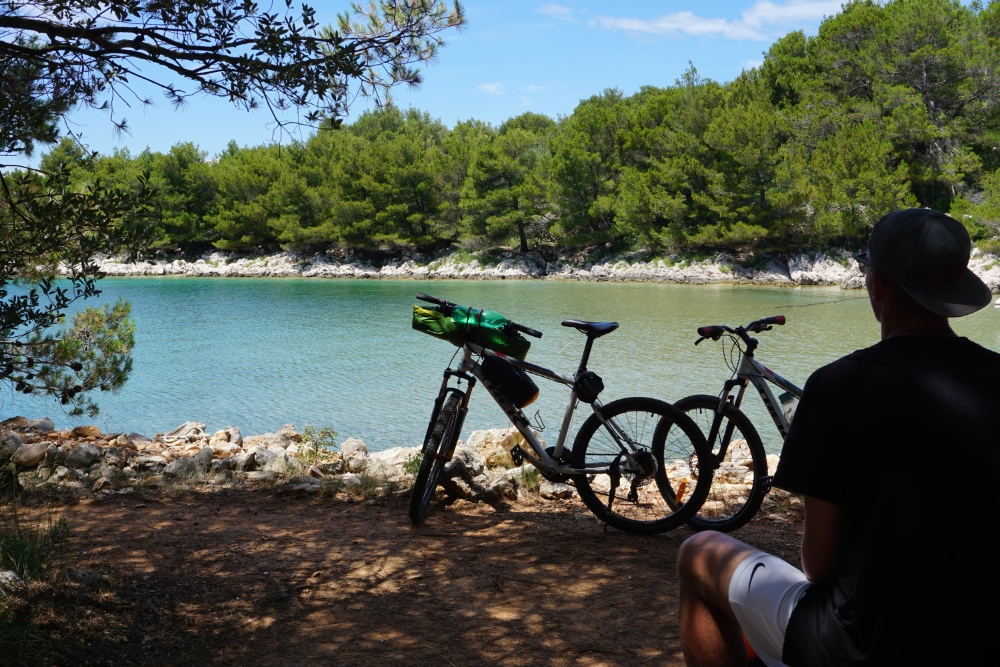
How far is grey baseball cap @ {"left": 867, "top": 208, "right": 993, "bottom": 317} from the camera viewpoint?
152cm

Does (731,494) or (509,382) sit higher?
(509,382)

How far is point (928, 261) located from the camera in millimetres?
1540

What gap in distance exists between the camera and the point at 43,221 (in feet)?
13.0

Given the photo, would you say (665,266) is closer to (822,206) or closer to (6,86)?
(822,206)

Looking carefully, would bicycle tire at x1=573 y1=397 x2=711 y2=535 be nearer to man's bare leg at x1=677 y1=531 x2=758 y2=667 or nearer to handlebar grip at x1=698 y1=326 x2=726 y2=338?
handlebar grip at x1=698 y1=326 x2=726 y2=338

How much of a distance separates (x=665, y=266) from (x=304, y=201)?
2731 centimetres

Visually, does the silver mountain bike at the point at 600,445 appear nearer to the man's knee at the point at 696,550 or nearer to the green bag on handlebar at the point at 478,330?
the green bag on handlebar at the point at 478,330

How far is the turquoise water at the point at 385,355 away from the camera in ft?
36.3

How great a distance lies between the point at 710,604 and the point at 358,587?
2060 mm

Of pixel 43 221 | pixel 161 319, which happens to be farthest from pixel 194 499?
pixel 161 319

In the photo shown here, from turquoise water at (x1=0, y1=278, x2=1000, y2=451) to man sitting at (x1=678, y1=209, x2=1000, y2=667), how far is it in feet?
25.5

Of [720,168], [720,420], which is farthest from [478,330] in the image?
[720,168]

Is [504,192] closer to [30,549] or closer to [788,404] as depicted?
[788,404]

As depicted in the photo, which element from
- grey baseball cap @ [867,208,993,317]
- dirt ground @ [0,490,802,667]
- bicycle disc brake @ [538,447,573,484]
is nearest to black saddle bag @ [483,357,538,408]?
bicycle disc brake @ [538,447,573,484]
